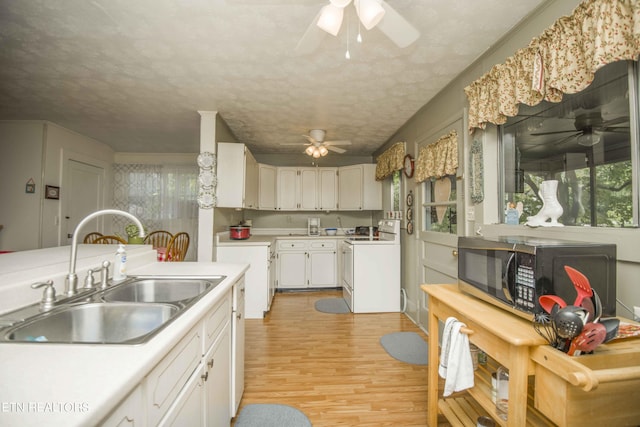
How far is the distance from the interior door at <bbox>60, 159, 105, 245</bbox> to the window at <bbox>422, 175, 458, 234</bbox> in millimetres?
4744

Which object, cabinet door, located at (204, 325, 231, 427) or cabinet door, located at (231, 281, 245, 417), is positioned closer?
cabinet door, located at (204, 325, 231, 427)

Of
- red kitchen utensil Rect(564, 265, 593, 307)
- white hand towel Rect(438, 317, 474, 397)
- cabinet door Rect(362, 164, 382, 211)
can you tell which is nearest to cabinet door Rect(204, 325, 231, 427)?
white hand towel Rect(438, 317, 474, 397)

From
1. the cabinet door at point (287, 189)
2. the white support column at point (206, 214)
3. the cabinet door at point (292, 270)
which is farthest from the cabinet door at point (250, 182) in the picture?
the cabinet door at point (292, 270)

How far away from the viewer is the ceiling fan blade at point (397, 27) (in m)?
1.36

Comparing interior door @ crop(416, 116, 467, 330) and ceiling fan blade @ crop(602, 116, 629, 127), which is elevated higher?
ceiling fan blade @ crop(602, 116, 629, 127)

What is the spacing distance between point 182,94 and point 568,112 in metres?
3.11

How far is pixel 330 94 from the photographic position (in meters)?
2.71

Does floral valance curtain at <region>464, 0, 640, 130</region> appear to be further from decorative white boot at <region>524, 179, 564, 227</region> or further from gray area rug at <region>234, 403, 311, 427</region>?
gray area rug at <region>234, 403, 311, 427</region>

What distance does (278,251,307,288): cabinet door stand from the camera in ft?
14.8

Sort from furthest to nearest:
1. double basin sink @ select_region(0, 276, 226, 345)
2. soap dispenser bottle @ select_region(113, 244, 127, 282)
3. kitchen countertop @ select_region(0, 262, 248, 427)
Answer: soap dispenser bottle @ select_region(113, 244, 127, 282) → double basin sink @ select_region(0, 276, 226, 345) → kitchen countertop @ select_region(0, 262, 248, 427)

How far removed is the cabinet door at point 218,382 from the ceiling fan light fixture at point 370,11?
1.69m

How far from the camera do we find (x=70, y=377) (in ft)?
1.95

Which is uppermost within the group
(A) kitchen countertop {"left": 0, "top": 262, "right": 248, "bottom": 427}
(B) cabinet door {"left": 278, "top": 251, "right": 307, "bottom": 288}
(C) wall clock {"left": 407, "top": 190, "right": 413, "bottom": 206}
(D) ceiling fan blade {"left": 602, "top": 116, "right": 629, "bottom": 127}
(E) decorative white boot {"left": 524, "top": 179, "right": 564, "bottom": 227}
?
(D) ceiling fan blade {"left": 602, "top": 116, "right": 629, "bottom": 127}

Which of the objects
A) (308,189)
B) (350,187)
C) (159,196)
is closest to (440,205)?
(350,187)
